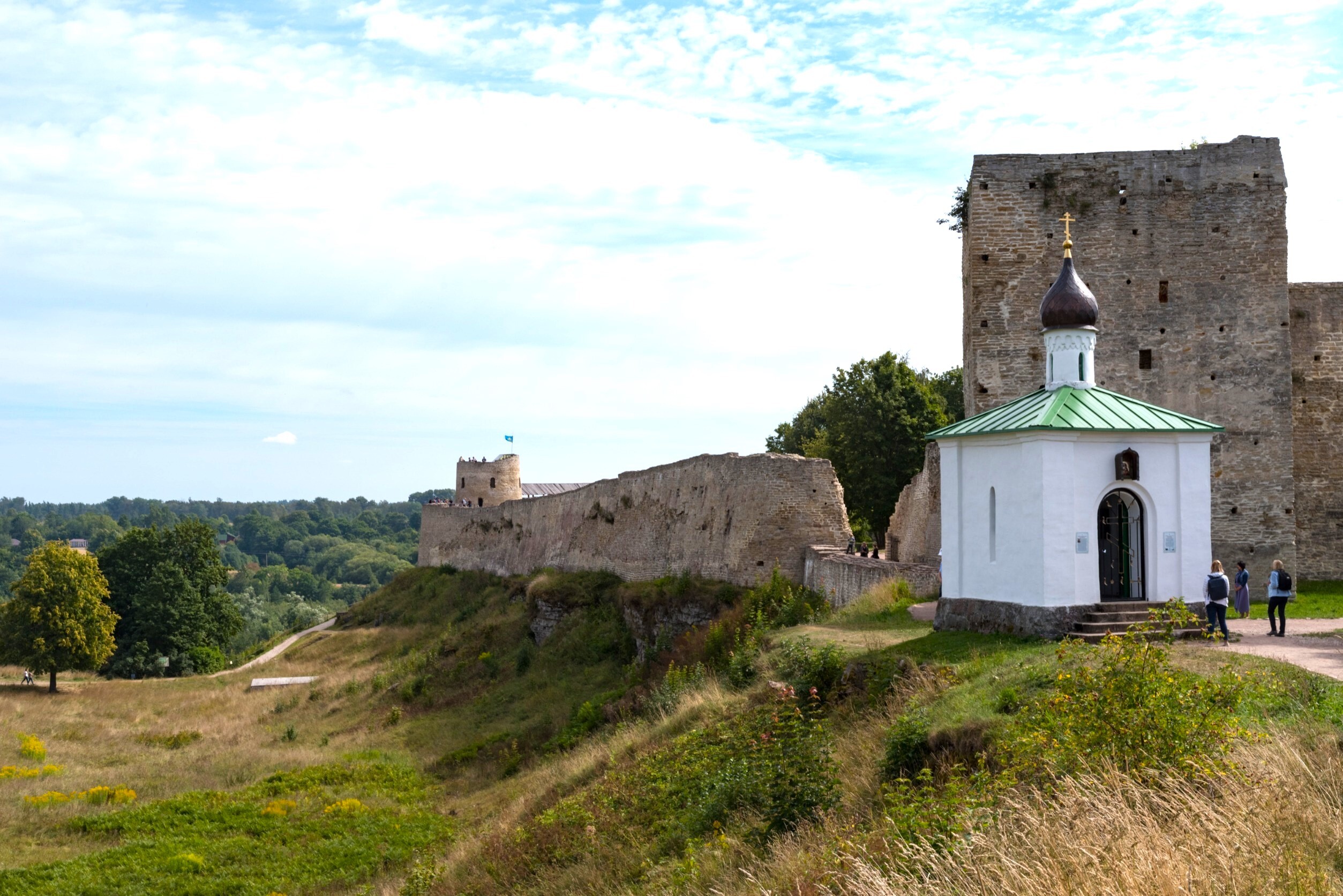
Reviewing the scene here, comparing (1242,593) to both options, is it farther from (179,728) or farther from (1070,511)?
(179,728)

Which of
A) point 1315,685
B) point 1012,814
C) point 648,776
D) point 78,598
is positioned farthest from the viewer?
point 78,598

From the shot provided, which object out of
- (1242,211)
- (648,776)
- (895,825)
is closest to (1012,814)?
(895,825)

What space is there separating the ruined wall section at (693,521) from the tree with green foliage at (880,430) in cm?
804

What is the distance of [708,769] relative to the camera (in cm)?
1221

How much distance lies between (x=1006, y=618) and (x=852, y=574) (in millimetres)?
6152

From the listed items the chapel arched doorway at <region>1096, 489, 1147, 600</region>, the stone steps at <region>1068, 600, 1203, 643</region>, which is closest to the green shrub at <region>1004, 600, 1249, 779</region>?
the stone steps at <region>1068, 600, 1203, 643</region>

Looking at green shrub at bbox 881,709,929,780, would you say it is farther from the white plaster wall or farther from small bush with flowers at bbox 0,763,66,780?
small bush with flowers at bbox 0,763,66,780

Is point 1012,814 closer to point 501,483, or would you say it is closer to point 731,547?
point 731,547

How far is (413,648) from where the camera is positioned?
35812mm

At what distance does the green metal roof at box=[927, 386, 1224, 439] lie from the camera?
1331cm

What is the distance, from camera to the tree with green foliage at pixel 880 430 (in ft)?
113

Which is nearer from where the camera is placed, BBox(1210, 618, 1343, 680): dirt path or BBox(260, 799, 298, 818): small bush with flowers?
BBox(1210, 618, 1343, 680): dirt path

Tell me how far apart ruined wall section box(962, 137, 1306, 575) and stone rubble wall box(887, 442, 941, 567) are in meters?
1.72

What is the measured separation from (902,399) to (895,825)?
2828cm
